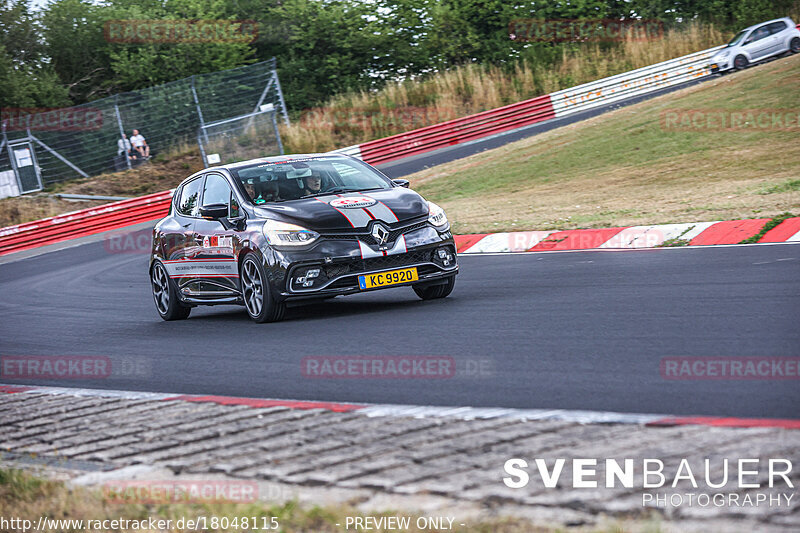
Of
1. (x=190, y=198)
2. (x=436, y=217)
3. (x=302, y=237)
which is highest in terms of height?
(x=190, y=198)

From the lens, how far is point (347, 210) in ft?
32.5

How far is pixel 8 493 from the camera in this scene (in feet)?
14.7

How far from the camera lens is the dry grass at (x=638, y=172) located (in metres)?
15.5

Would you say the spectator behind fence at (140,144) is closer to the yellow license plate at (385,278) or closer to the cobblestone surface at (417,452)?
the yellow license plate at (385,278)

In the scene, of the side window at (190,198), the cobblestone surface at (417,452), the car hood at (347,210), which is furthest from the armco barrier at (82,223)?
the cobblestone surface at (417,452)

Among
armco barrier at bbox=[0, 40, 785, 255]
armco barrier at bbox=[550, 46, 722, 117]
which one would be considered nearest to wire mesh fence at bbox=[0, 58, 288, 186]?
armco barrier at bbox=[0, 40, 785, 255]

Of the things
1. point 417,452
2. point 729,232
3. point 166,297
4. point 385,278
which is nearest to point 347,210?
point 385,278

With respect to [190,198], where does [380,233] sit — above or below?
below

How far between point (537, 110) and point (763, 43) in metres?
7.91

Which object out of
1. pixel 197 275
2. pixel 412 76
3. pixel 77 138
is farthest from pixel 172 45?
pixel 197 275

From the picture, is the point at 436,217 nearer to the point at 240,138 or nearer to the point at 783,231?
the point at 783,231

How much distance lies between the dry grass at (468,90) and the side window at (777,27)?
6316 mm

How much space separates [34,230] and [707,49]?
2606cm

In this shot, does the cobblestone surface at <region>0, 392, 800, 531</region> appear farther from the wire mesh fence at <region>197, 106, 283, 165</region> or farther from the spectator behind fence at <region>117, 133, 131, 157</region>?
the spectator behind fence at <region>117, 133, 131, 157</region>
